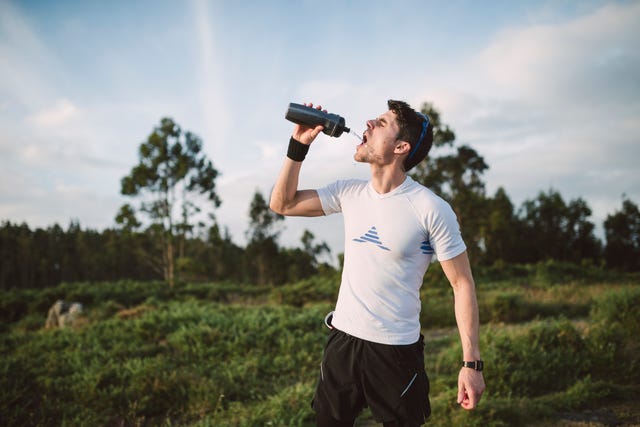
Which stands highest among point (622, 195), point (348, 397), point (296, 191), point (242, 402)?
point (622, 195)

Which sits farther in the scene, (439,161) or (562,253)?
(562,253)

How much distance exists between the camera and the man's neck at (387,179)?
2527mm

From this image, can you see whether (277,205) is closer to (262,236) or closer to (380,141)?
(380,141)

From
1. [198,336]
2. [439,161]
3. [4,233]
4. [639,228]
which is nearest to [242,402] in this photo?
[198,336]

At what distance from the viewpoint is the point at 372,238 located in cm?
244

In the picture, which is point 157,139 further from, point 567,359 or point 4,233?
point 4,233

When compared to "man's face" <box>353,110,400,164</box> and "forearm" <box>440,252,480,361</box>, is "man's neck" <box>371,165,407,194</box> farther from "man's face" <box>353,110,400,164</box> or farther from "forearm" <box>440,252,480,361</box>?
"forearm" <box>440,252,480,361</box>

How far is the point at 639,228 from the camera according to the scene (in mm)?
40344

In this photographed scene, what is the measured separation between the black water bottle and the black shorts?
130cm

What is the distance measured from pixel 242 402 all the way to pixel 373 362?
13.8 ft

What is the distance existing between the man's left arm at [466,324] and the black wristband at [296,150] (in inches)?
43.3

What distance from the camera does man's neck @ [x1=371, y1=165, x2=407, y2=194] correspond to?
2.53 meters

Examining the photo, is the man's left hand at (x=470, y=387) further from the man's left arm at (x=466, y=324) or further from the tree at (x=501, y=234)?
the tree at (x=501, y=234)

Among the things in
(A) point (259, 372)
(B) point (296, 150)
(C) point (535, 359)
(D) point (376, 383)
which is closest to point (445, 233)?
(D) point (376, 383)
